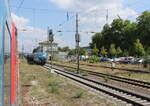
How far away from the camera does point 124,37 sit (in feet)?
325

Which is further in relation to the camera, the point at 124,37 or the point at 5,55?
the point at 124,37

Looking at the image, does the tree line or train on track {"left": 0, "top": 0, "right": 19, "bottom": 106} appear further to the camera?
the tree line

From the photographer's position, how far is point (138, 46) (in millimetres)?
66000

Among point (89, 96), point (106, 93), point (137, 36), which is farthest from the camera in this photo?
point (137, 36)

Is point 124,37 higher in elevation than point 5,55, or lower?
higher

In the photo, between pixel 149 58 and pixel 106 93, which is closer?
pixel 106 93

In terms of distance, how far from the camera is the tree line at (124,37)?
280 feet

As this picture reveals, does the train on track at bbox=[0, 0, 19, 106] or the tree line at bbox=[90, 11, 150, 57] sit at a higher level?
the tree line at bbox=[90, 11, 150, 57]

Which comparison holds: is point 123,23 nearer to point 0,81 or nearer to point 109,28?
point 109,28

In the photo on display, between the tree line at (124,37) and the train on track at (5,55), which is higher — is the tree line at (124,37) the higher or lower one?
the higher one

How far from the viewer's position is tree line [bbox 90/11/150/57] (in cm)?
8538

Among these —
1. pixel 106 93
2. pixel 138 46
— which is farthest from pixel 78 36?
pixel 138 46

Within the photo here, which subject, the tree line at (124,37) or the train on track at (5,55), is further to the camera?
the tree line at (124,37)

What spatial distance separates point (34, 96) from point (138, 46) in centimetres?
5270
